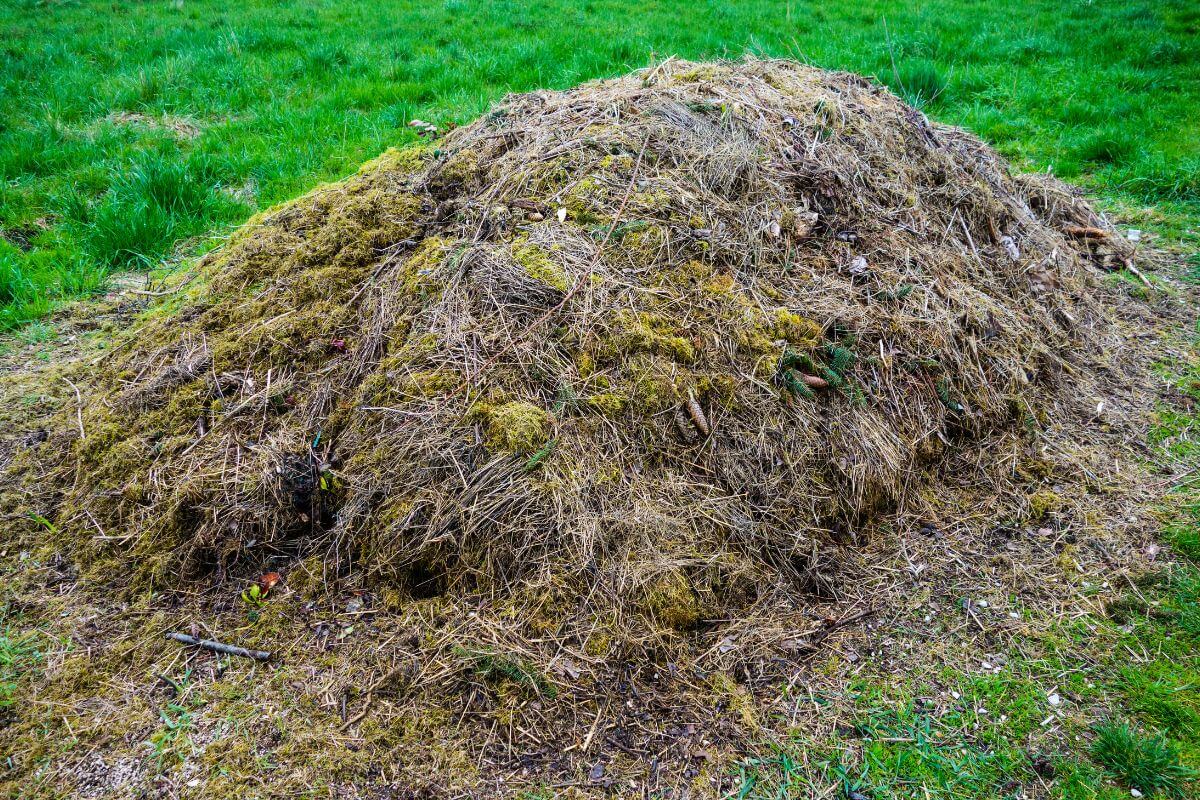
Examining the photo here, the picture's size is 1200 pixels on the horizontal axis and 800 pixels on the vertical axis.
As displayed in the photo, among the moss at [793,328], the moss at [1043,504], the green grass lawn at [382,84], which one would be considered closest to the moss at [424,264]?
the moss at [793,328]

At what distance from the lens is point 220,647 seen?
2453 millimetres

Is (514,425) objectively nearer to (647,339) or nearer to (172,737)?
(647,339)

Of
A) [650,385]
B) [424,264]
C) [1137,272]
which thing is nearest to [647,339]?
[650,385]

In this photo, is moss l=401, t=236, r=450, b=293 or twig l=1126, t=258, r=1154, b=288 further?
twig l=1126, t=258, r=1154, b=288

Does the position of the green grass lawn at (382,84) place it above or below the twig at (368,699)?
above

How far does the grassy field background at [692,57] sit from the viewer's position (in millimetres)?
2242

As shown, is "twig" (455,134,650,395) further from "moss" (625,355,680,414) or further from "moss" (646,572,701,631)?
"moss" (646,572,701,631)

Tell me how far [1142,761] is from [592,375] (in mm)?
2220

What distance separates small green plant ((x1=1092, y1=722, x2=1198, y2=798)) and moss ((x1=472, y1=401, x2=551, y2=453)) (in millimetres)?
2119

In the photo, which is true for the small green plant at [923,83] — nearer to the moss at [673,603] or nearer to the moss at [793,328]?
the moss at [793,328]

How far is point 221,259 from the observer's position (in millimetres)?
3805

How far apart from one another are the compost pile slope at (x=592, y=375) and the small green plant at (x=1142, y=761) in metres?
0.99

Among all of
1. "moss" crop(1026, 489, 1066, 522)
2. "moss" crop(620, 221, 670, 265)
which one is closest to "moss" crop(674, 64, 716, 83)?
"moss" crop(620, 221, 670, 265)

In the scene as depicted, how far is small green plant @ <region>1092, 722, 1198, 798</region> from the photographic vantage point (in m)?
2.08
